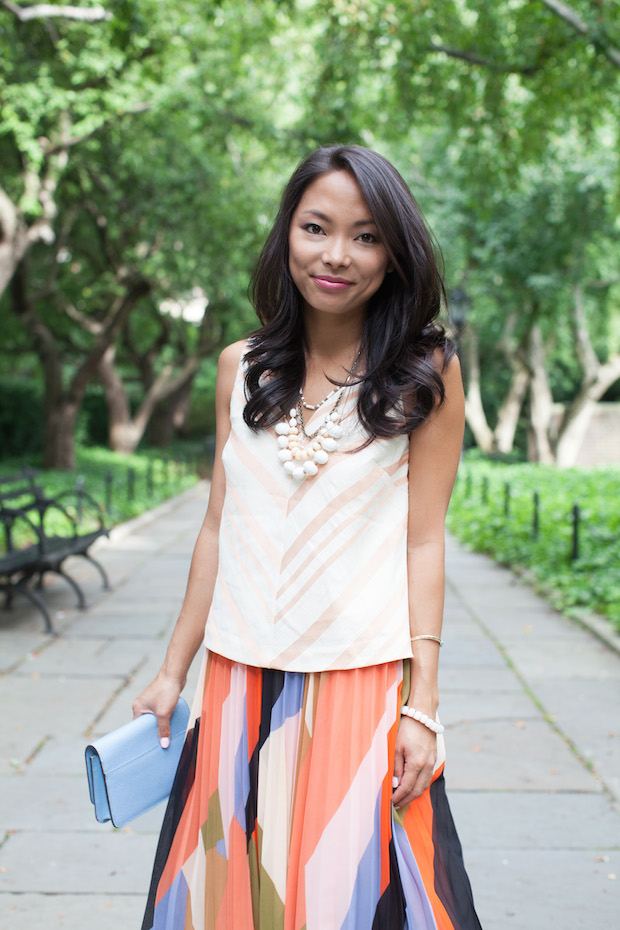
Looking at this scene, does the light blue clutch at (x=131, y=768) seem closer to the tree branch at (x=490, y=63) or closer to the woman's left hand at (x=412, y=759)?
the woman's left hand at (x=412, y=759)

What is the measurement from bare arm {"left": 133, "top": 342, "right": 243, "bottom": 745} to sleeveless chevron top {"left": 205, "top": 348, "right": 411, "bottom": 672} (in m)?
0.16

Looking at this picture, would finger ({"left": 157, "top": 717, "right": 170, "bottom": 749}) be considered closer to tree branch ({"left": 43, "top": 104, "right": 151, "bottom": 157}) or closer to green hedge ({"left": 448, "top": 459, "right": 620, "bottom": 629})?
green hedge ({"left": 448, "top": 459, "right": 620, "bottom": 629})

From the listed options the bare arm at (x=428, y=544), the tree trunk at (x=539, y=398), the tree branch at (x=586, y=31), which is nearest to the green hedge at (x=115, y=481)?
the tree branch at (x=586, y=31)

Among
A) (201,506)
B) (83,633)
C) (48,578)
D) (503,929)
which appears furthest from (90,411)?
(503,929)

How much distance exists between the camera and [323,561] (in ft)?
5.32

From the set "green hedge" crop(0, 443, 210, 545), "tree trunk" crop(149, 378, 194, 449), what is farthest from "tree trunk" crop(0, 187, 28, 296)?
"tree trunk" crop(149, 378, 194, 449)

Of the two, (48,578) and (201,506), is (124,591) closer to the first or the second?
(48,578)

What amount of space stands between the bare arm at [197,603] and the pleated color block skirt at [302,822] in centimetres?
9

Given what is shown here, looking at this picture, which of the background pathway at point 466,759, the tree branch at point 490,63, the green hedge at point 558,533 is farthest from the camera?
the tree branch at point 490,63

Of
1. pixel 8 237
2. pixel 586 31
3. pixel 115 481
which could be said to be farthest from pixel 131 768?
pixel 115 481

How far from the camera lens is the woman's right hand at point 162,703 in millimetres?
1791

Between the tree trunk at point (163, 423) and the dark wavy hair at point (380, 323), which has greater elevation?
the dark wavy hair at point (380, 323)

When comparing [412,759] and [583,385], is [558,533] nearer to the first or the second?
[412,759]

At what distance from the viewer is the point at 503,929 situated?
8.87 ft
